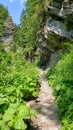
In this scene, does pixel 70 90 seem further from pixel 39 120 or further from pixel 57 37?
pixel 57 37

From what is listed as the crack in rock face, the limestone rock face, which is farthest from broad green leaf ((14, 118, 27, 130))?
the crack in rock face

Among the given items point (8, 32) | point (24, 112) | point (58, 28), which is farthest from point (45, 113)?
point (8, 32)

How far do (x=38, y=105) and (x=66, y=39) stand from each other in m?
9.00

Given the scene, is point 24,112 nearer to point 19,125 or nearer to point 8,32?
point 19,125

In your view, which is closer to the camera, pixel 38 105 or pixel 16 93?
pixel 16 93

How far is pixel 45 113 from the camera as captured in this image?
7.69 metres

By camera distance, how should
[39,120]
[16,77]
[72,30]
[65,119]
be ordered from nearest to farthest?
[65,119] < [39,120] < [16,77] < [72,30]

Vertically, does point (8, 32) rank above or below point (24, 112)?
below

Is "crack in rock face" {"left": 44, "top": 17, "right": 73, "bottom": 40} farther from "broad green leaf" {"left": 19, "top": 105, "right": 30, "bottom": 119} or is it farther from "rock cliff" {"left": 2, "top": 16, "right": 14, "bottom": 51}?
"rock cliff" {"left": 2, "top": 16, "right": 14, "bottom": 51}

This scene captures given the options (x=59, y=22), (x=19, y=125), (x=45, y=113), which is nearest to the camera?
(x=19, y=125)

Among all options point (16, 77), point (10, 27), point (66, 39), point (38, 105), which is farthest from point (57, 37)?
point (10, 27)

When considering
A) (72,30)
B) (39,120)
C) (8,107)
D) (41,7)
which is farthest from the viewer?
(41,7)

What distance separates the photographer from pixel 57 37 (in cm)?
1777

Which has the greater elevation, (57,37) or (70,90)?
(70,90)
